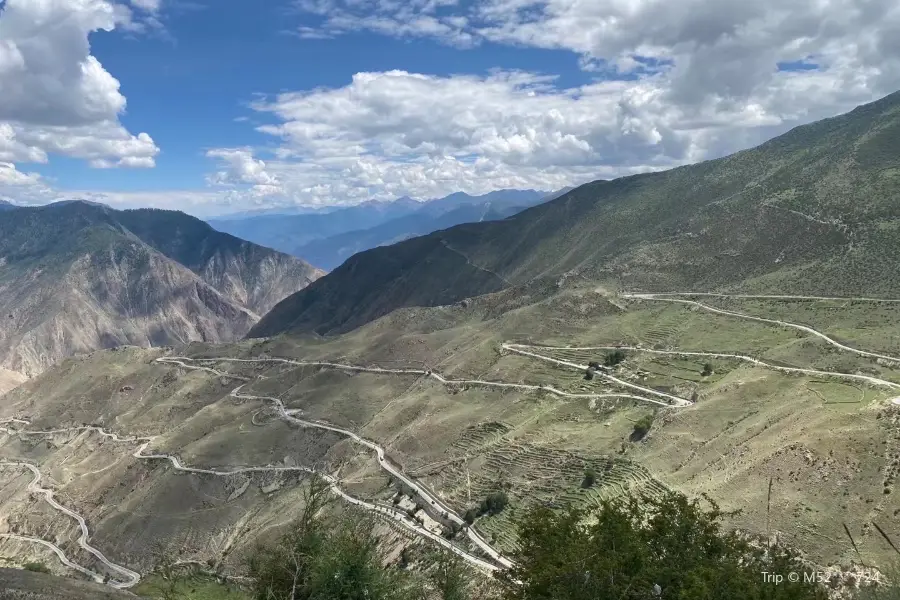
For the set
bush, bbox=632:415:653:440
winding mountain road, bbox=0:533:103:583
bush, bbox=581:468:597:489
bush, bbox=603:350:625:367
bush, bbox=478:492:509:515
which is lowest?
winding mountain road, bbox=0:533:103:583

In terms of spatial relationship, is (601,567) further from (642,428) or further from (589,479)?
A: (642,428)

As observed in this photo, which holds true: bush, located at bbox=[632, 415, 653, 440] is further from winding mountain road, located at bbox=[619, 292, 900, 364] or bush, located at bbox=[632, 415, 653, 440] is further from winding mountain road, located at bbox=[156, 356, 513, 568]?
winding mountain road, located at bbox=[619, 292, 900, 364]

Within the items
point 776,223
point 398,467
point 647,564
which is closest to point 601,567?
point 647,564

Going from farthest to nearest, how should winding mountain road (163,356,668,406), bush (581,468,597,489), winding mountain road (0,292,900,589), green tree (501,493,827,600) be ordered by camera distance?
winding mountain road (163,356,668,406) → winding mountain road (0,292,900,589) → bush (581,468,597,489) → green tree (501,493,827,600)

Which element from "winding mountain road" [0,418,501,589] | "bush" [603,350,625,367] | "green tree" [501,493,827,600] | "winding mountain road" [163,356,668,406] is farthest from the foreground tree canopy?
"bush" [603,350,625,367]

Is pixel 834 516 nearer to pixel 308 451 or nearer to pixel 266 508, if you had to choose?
pixel 266 508

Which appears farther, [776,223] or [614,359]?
[776,223]

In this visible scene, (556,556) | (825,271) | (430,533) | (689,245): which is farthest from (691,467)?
(689,245)

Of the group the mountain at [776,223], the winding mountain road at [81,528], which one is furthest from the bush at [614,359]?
the winding mountain road at [81,528]
